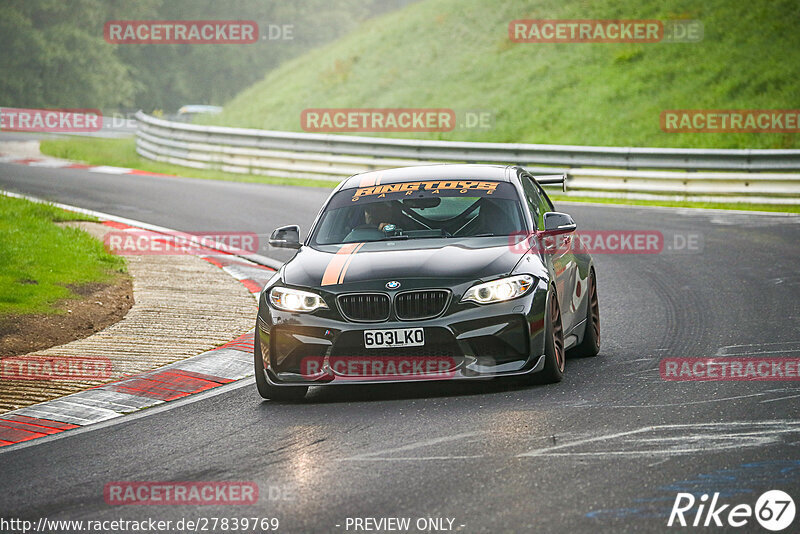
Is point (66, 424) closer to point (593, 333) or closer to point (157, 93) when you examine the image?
point (593, 333)

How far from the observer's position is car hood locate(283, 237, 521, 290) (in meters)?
8.08

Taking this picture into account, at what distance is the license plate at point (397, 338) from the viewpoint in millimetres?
7789

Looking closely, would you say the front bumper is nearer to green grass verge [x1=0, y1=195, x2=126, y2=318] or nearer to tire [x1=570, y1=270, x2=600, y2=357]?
tire [x1=570, y1=270, x2=600, y2=357]

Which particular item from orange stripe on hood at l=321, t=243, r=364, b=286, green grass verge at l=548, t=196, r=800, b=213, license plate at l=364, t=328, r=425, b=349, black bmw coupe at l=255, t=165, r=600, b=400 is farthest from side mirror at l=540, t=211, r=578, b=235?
green grass verge at l=548, t=196, r=800, b=213

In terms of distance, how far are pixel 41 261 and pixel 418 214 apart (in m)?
6.10

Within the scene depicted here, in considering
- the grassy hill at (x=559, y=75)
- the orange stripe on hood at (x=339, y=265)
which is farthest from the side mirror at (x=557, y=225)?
the grassy hill at (x=559, y=75)

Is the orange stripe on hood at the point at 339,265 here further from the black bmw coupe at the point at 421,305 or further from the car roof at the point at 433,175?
the car roof at the point at 433,175

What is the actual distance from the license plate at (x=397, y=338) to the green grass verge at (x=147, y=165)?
1566cm

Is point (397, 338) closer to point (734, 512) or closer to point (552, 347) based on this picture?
point (552, 347)

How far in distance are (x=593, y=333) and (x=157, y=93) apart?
7106cm

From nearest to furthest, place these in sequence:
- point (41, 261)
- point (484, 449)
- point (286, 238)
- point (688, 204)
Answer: point (484, 449), point (286, 238), point (41, 261), point (688, 204)

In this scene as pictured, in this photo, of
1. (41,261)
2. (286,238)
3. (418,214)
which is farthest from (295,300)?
(41,261)

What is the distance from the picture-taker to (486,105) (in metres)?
35.7

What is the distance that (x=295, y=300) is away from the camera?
26.8 ft
